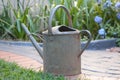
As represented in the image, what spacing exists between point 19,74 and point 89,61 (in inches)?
47.1

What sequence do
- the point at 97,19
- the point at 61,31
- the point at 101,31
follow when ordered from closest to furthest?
the point at 61,31 < the point at 101,31 < the point at 97,19

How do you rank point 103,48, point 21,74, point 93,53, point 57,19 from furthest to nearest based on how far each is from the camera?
point 57,19 → point 103,48 → point 93,53 → point 21,74

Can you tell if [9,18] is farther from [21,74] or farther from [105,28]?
[21,74]

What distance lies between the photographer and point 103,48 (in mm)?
5863

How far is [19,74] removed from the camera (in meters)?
3.76

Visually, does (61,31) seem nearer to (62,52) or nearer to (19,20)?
(62,52)

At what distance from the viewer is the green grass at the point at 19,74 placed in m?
3.58

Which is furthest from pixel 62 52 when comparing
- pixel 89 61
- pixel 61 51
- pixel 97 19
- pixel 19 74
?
pixel 97 19

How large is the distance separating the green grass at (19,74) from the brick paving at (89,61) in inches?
7.5

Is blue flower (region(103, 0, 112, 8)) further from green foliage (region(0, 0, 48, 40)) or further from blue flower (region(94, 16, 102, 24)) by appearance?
green foliage (region(0, 0, 48, 40))

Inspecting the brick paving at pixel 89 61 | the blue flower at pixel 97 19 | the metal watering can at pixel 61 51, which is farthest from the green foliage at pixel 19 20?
the metal watering can at pixel 61 51

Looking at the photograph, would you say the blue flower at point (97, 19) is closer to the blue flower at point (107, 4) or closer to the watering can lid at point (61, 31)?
the blue flower at point (107, 4)

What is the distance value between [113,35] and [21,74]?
268 cm

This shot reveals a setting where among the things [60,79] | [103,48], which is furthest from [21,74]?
[103,48]
